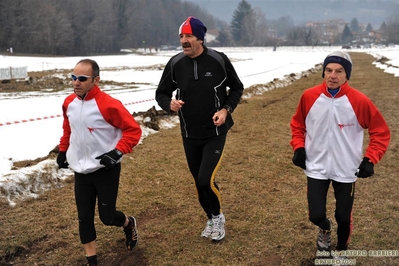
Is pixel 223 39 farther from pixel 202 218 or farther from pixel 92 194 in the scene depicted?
pixel 92 194

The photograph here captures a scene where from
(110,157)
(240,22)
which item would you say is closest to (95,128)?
(110,157)

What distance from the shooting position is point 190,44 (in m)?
4.18

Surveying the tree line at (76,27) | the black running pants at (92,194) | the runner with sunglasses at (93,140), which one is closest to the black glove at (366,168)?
the runner with sunglasses at (93,140)

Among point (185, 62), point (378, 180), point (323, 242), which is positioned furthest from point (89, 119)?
point (378, 180)

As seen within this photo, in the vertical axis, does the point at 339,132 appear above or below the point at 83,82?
below

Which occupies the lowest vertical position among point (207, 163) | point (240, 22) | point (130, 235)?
point (130, 235)

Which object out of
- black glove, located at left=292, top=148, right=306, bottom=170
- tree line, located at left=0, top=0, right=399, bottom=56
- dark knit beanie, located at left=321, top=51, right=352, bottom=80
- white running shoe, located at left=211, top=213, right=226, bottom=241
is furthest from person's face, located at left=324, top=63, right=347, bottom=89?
tree line, located at left=0, top=0, right=399, bottom=56

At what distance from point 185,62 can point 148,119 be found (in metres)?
7.36

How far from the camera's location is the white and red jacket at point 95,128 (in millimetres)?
3779

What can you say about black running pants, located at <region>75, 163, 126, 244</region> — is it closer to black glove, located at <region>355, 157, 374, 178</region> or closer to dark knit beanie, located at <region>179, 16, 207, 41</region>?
dark knit beanie, located at <region>179, 16, 207, 41</region>

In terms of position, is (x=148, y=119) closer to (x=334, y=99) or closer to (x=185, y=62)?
(x=185, y=62)

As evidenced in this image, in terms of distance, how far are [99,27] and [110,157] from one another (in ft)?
378

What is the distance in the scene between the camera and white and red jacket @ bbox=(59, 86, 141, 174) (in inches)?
149

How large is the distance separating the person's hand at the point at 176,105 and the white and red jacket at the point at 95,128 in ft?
1.75
